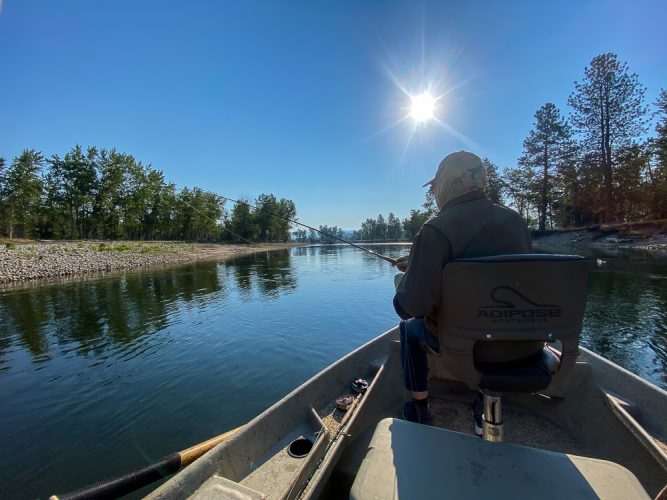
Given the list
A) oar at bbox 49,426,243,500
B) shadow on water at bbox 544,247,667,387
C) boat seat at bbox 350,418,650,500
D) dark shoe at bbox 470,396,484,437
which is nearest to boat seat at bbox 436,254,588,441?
boat seat at bbox 350,418,650,500

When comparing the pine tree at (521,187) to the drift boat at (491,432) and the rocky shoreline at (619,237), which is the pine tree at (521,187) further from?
the drift boat at (491,432)

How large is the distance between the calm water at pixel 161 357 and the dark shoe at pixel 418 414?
361cm

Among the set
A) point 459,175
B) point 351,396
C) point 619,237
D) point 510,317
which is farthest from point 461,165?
point 619,237

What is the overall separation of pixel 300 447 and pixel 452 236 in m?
2.37

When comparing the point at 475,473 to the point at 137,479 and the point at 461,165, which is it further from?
→ the point at 137,479

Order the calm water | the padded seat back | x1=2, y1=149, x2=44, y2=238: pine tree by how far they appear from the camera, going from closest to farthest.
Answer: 1. the padded seat back
2. the calm water
3. x1=2, y1=149, x2=44, y2=238: pine tree

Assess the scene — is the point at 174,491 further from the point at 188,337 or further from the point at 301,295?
the point at 301,295

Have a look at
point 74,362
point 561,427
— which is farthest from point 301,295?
point 561,427

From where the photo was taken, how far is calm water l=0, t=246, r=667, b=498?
4895mm

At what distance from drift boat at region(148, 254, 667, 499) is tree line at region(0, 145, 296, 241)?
132 feet

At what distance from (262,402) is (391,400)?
122 inches

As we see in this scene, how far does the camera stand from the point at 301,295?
16.8 metres

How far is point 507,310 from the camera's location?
172 cm

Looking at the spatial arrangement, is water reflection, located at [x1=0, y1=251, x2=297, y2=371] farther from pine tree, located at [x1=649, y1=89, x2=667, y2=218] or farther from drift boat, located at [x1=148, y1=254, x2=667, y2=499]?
pine tree, located at [x1=649, y1=89, x2=667, y2=218]
